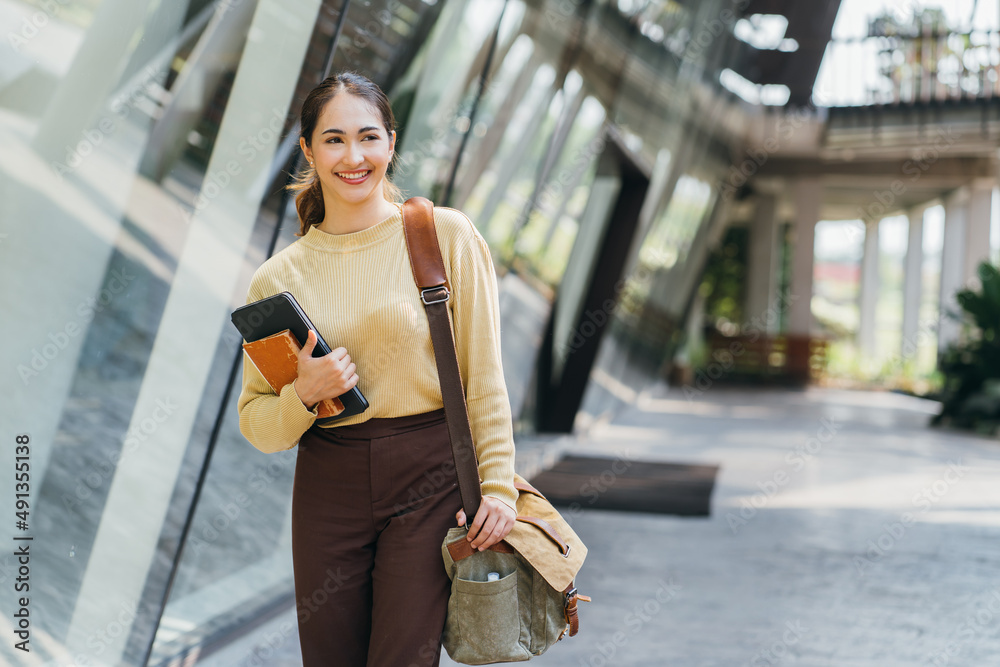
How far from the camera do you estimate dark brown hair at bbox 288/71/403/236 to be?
175cm

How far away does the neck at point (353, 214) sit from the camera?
5.86 ft

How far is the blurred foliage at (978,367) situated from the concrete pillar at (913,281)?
782 centimetres

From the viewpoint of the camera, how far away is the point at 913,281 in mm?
19797

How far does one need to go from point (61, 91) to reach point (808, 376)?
18.2m

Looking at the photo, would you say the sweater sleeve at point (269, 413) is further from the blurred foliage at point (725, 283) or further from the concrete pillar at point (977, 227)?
the blurred foliage at point (725, 283)

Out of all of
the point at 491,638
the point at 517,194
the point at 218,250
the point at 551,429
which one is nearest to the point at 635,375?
the point at 551,429

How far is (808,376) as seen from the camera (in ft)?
61.0

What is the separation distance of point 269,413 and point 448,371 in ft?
1.23

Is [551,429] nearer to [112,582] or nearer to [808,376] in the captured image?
[112,582]

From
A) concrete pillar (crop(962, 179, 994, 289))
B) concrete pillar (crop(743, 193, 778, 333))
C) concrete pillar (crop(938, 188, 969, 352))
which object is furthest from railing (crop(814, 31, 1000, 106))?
concrete pillar (crop(743, 193, 778, 333))

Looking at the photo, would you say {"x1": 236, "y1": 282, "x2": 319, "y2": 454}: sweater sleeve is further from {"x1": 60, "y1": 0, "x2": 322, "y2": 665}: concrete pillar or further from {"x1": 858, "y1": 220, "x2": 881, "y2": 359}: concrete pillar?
{"x1": 858, "y1": 220, "x2": 881, "y2": 359}: concrete pillar

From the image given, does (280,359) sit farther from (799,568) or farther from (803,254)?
(803,254)

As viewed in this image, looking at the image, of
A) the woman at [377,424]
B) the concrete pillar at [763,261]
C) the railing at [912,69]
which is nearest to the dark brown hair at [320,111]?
the woman at [377,424]

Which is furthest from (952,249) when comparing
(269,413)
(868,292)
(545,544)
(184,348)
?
(269,413)
